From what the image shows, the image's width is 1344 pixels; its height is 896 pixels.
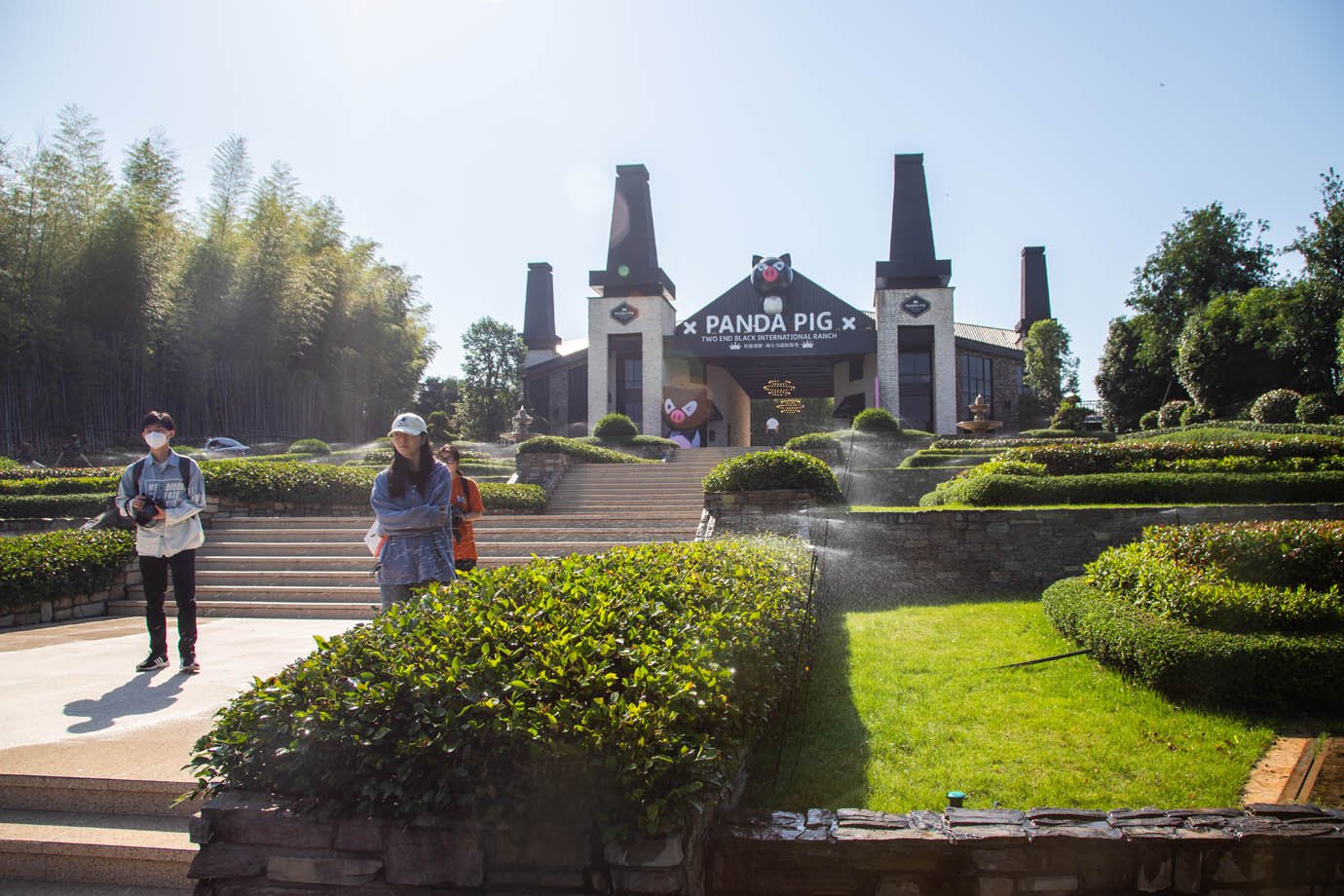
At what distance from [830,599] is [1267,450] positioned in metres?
7.38

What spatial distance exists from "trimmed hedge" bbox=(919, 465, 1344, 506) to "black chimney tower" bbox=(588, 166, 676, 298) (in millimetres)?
20672

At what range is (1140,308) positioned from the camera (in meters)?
33.5

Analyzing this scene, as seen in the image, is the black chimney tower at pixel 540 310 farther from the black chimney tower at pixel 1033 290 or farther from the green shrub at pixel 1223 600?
the green shrub at pixel 1223 600

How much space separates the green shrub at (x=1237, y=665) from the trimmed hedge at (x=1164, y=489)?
15.7ft

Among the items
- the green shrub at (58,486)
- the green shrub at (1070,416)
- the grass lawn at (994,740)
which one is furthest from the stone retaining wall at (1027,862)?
the green shrub at (1070,416)

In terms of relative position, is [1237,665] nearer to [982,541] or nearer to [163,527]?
[982,541]

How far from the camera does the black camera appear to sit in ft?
17.0

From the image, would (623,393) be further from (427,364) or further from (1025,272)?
(1025,272)

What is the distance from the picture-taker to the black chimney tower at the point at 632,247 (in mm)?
29250

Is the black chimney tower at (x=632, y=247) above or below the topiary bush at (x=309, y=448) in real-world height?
above

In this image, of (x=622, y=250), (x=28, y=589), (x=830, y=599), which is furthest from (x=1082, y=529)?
(x=622, y=250)

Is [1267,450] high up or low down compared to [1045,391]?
down

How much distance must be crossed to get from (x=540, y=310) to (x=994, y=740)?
3523 centimetres

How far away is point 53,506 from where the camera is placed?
12.3 metres
